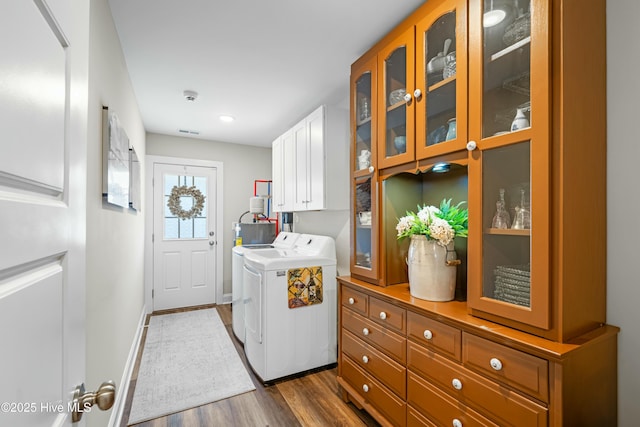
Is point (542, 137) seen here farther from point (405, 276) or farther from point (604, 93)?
point (405, 276)

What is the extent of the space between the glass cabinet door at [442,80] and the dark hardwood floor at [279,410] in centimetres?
177

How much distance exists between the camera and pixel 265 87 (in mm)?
2654

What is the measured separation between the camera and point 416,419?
1.48 meters

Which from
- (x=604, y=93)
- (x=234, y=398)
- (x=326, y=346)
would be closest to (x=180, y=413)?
(x=234, y=398)

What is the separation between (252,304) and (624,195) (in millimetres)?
2446

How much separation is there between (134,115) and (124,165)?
3.47ft

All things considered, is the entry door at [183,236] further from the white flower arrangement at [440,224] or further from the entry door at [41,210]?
the entry door at [41,210]

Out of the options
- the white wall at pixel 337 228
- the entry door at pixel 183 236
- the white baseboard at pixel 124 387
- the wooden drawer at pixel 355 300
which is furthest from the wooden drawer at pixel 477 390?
the entry door at pixel 183 236

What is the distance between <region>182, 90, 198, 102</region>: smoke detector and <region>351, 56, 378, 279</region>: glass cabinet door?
1.56 meters

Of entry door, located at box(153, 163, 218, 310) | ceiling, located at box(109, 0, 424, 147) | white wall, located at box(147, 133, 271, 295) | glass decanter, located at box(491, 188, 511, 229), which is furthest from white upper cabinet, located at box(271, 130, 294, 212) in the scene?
glass decanter, located at box(491, 188, 511, 229)

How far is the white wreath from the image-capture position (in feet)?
14.1

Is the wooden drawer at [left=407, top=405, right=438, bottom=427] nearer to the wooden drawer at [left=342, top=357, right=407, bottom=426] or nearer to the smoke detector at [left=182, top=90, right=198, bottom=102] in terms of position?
the wooden drawer at [left=342, top=357, right=407, bottom=426]

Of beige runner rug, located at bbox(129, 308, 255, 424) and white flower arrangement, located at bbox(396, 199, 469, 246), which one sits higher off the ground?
white flower arrangement, located at bbox(396, 199, 469, 246)

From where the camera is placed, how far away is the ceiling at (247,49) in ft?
5.53
